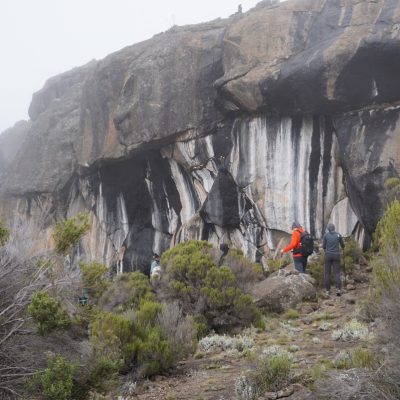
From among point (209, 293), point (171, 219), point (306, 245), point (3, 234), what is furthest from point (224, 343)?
point (171, 219)

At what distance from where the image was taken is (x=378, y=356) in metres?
4.71

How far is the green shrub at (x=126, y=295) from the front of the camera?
1044 centimetres

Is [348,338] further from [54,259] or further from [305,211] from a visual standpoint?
[305,211]

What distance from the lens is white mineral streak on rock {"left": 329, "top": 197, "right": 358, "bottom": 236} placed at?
1580 cm

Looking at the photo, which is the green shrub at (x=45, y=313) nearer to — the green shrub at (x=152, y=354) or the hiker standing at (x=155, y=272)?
the green shrub at (x=152, y=354)

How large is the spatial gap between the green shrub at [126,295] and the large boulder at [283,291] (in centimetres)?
257

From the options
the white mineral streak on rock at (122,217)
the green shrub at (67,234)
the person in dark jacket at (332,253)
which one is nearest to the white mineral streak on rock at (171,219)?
the white mineral streak on rock at (122,217)

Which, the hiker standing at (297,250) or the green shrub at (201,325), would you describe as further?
the hiker standing at (297,250)

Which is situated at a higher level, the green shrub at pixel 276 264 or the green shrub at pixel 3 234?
the green shrub at pixel 3 234

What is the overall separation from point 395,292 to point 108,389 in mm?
3329

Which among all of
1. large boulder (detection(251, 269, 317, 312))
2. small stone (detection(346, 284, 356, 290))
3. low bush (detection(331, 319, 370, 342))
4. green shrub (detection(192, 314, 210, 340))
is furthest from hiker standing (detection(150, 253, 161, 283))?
small stone (detection(346, 284, 356, 290))

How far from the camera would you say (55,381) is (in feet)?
16.6

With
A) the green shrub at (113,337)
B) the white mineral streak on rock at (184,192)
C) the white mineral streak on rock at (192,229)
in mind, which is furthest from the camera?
the white mineral streak on rock at (184,192)

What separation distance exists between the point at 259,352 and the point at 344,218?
8.86 meters
